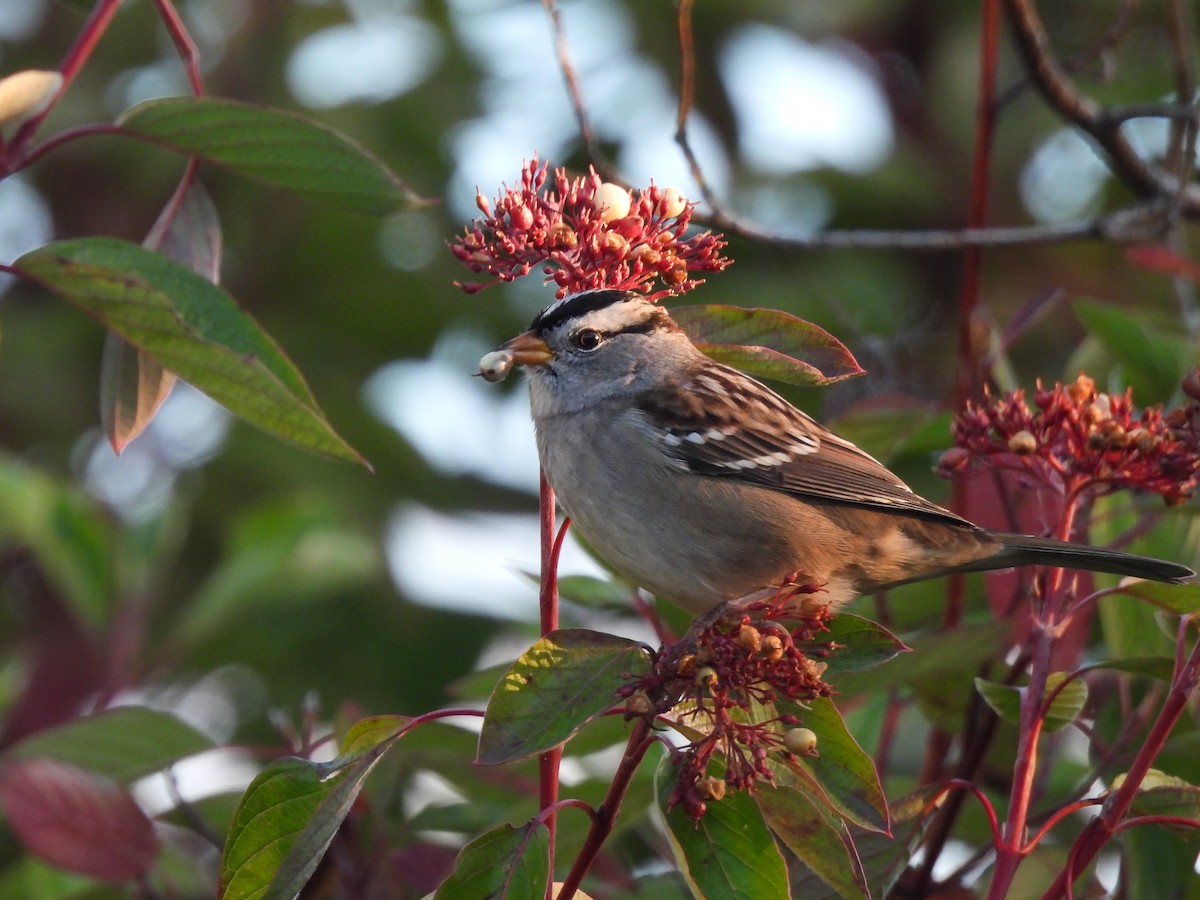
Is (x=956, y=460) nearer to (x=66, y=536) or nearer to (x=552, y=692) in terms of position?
(x=552, y=692)

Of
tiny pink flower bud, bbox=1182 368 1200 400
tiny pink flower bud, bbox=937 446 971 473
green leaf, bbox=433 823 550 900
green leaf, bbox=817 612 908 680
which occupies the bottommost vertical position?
green leaf, bbox=433 823 550 900

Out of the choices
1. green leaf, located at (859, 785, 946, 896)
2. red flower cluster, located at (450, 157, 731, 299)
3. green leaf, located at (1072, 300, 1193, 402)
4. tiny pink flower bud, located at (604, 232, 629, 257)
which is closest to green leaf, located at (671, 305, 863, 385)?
red flower cluster, located at (450, 157, 731, 299)

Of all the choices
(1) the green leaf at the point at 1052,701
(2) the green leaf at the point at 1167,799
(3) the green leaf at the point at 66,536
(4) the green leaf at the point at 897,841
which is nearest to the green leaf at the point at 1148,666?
(1) the green leaf at the point at 1052,701

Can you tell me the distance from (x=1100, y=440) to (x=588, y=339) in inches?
55.9

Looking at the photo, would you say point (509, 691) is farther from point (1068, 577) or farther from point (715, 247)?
point (1068, 577)

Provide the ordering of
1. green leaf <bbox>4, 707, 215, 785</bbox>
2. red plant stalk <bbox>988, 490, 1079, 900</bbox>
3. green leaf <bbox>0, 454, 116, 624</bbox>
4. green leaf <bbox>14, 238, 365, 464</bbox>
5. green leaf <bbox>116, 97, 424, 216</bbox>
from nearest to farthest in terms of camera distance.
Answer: red plant stalk <bbox>988, 490, 1079, 900</bbox> → green leaf <bbox>14, 238, 365, 464</bbox> → green leaf <bbox>116, 97, 424, 216</bbox> → green leaf <bbox>4, 707, 215, 785</bbox> → green leaf <bbox>0, 454, 116, 624</bbox>

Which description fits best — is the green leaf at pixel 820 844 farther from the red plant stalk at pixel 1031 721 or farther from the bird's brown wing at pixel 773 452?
the bird's brown wing at pixel 773 452

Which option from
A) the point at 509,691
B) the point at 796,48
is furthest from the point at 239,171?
the point at 796,48

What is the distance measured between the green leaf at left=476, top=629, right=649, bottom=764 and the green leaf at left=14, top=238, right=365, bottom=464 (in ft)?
1.43

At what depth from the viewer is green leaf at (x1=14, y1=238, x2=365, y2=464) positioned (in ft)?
6.63

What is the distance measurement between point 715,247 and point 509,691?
0.81 m

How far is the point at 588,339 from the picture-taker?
326 cm

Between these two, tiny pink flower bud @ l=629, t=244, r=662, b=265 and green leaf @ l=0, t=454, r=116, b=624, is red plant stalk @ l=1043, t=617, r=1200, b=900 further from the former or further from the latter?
green leaf @ l=0, t=454, r=116, b=624

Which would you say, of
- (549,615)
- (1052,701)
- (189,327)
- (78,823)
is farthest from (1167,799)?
(78,823)
